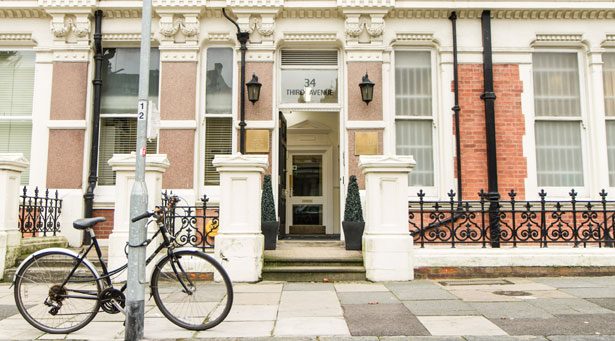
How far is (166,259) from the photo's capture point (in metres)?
4.89

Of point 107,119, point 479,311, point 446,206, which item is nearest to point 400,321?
point 479,311

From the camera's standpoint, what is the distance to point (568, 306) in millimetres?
5746

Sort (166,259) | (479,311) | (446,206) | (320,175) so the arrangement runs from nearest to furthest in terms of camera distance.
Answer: (166,259) → (479,311) → (446,206) → (320,175)

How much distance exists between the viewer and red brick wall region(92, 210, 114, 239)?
32.7 feet

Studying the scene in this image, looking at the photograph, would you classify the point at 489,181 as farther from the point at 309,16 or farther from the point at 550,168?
the point at 309,16

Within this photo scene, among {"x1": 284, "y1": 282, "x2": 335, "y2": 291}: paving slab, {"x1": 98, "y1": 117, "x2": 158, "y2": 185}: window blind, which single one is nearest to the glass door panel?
{"x1": 98, "y1": 117, "x2": 158, "y2": 185}: window blind

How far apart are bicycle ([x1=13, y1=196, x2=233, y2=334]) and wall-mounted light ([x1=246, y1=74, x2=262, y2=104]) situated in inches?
218

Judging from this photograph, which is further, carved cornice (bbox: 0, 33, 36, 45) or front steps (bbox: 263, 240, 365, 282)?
carved cornice (bbox: 0, 33, 36, 45)

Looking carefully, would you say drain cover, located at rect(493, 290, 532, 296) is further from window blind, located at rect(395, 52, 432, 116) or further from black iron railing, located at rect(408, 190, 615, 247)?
window blind, located at rect(395, 52, 432, 116)

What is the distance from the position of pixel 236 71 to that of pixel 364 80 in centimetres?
268

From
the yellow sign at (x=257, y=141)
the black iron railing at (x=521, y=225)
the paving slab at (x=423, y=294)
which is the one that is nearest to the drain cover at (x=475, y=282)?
the paving slab at (x=423, y=294)

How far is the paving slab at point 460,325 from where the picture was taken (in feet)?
15.3

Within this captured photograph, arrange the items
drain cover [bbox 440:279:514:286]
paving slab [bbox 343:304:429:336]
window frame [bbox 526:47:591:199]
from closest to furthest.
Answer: paving slab [bbox 343:304:429:336] < drain cover [bbox 440:279:514:286] < window frame [bbox 526:47:591:199]

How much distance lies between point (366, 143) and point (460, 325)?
5635 millimetres
